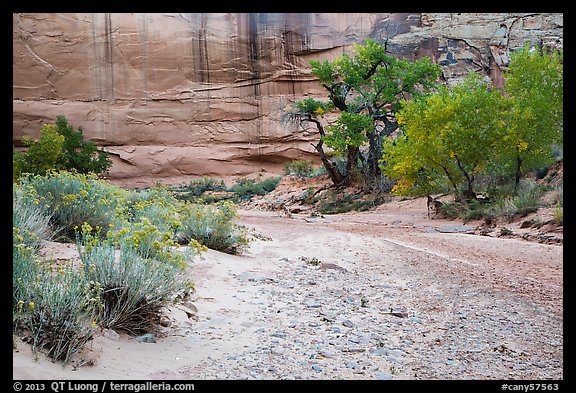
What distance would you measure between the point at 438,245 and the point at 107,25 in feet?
105

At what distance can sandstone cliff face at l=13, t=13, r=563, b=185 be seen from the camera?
113 feet

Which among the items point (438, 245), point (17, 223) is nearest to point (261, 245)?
point (438, 245)

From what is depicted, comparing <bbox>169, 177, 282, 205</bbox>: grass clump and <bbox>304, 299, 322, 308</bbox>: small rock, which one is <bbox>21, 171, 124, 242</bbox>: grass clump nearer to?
<bbox>304, 299, 322, 308</bbox>: small rock

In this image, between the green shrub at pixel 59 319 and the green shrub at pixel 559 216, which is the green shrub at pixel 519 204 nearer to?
the green shrub at pixel 559 216

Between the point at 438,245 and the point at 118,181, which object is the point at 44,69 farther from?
the point at 438,245

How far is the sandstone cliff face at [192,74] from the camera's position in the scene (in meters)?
34.6

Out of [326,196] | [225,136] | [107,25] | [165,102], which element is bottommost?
[326,196]

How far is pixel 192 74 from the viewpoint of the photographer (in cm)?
3569

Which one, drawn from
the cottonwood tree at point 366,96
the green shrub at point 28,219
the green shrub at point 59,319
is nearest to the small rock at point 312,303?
the green shrub at point 59,319

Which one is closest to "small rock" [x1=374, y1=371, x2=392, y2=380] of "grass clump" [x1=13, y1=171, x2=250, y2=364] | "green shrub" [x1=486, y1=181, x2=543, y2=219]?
"grass clump" [x1=13, y1=171, x2=250, y2=364]

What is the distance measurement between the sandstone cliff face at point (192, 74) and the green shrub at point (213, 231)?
26.9 meters

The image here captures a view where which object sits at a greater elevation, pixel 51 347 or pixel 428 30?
pixel 428 30

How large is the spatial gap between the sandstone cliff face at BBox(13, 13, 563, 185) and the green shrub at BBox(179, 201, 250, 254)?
88.3 feet

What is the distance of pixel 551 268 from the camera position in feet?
22.9
